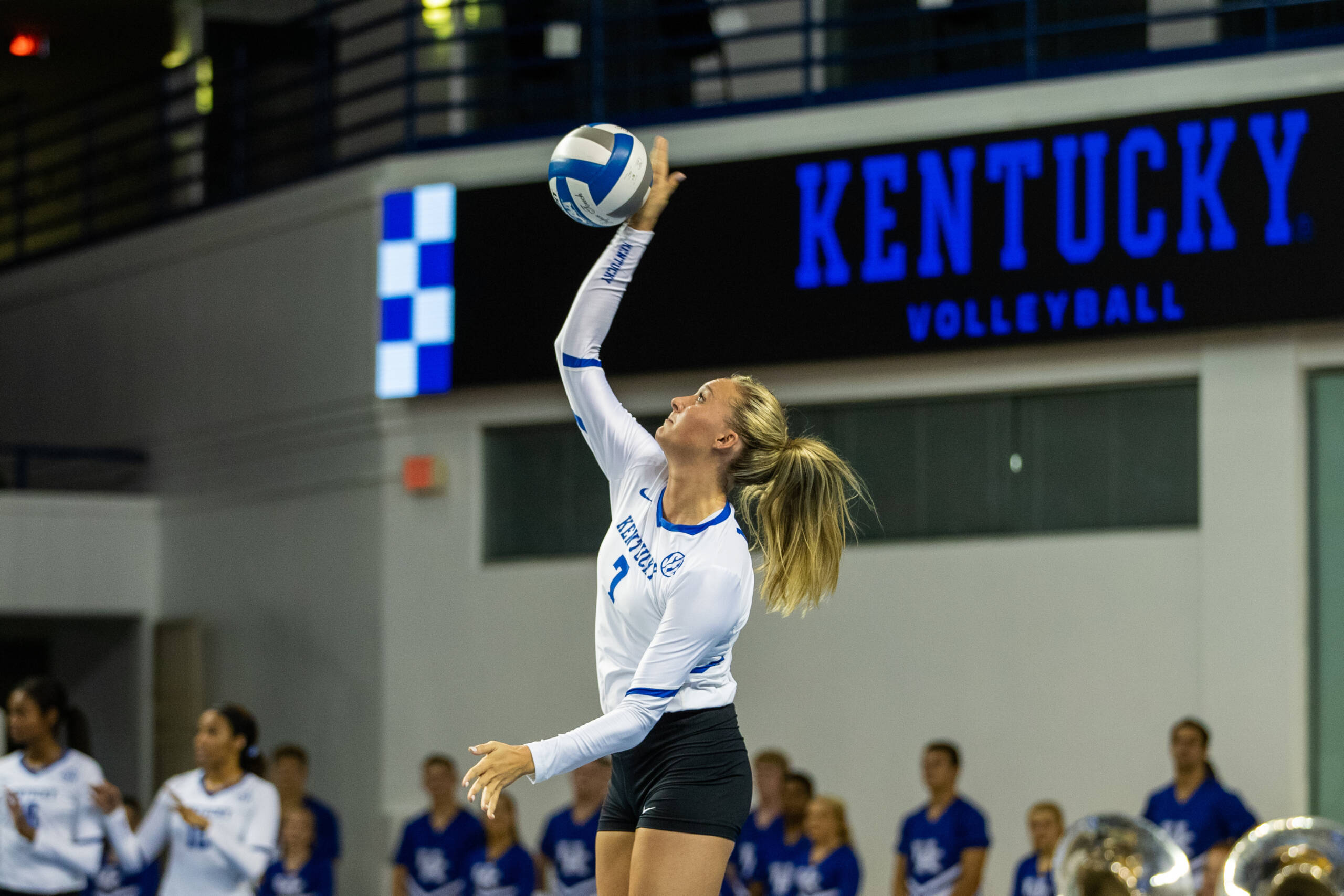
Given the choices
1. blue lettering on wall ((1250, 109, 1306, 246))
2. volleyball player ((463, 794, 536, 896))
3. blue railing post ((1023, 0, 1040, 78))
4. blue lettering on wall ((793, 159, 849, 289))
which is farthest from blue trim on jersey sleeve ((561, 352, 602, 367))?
blue railing post ((1023, 0, 1040, 78))

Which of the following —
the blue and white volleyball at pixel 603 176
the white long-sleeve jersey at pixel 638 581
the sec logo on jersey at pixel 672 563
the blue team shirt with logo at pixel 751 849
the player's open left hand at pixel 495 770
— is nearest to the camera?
the player's open left hand at pixel 495 770

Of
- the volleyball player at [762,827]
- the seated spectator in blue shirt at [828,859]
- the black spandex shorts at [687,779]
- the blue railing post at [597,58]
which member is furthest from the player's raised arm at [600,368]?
the blue railing post at [597,58]

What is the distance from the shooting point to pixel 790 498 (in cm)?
424

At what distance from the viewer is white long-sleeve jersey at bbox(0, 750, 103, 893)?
23.1 feet

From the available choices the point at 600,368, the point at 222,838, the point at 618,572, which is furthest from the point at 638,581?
the point at 222,838

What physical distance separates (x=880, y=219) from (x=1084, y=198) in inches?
41.1

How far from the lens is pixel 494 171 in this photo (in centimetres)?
1080

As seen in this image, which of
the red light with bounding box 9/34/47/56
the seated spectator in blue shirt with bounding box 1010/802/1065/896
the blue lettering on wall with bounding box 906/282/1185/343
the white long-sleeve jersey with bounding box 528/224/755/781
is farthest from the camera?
the red light with bounding box 9/34/47/56

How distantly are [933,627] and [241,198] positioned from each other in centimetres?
541

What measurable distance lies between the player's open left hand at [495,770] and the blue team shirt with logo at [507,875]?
551 centimetres

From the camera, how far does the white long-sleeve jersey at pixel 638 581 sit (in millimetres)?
3910

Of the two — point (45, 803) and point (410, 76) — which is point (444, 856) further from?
point (410, 76)

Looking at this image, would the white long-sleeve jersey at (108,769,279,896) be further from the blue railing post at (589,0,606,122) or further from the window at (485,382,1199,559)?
the blue railing post at (589,0,606,122)

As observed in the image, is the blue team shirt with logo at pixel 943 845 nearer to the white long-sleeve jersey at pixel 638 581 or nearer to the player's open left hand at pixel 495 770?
the white long-sleeve jersey at pixel 638 581
